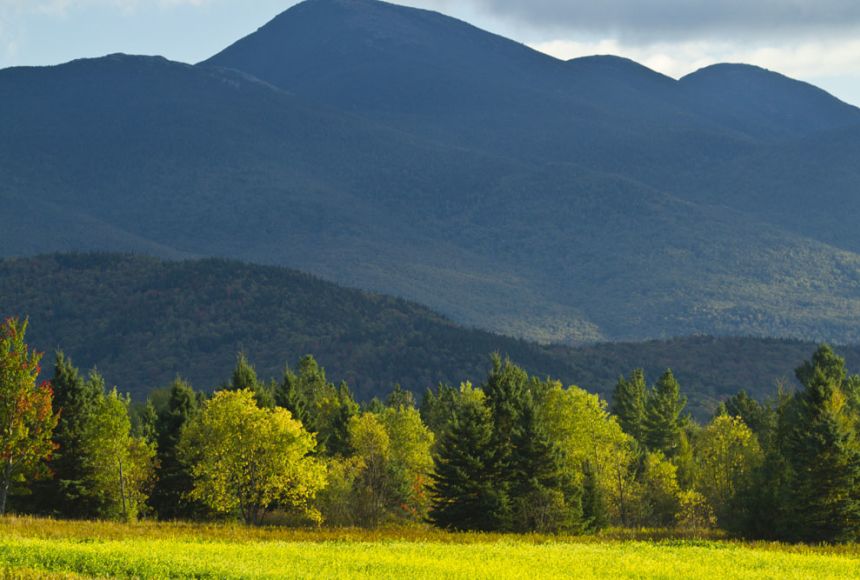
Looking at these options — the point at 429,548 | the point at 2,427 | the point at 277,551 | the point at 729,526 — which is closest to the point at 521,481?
the point at 729,526

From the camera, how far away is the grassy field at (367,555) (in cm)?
4481

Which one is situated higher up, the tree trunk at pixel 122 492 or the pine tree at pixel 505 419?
the pine tree at pixel 505 419

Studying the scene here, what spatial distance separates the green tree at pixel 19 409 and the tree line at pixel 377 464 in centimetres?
11

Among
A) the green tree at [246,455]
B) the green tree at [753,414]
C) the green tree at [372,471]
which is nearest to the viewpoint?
the green tree at [246,455]

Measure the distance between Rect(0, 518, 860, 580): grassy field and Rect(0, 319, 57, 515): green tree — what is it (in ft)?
18.7

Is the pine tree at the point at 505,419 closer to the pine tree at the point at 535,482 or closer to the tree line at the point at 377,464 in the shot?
the tree line at the point at 377,464

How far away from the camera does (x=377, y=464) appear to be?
94.9 meters

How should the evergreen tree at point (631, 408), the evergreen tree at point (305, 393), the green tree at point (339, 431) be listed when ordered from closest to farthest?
the evergreen tree at point (305, 393) → the green tree at point (339, 431) → the evergreen tree at point (631, 408)

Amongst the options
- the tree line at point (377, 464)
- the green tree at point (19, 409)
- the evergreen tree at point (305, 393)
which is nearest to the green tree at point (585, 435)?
the tree line at point (377, 464)

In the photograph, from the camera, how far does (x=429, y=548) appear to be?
56125 mm

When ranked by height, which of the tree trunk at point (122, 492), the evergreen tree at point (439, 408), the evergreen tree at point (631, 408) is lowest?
the tree trunk at point (122, 492)

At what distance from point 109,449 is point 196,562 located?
109 feet

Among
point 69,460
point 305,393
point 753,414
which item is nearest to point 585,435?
point 69,460

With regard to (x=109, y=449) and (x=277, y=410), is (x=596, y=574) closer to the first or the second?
(x=277, y=410)
